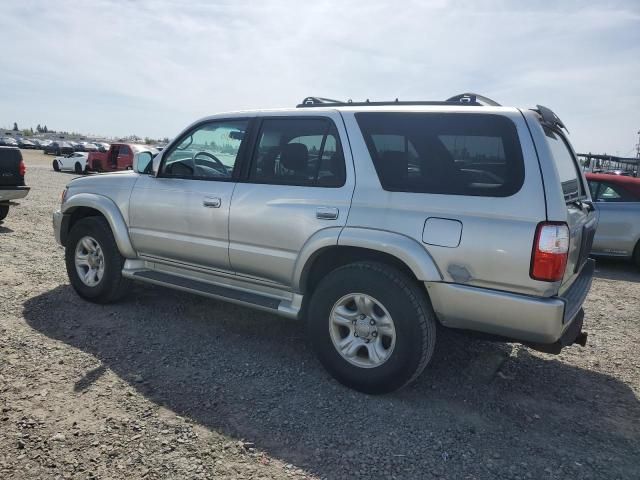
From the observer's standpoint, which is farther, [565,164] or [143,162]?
[143,162]

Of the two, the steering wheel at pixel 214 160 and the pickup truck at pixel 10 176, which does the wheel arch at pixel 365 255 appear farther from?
the pickup truck at pixel 10 176

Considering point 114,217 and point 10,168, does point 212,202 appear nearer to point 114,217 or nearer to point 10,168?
point 114,217

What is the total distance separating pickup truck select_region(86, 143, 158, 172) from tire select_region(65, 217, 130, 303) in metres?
18.5

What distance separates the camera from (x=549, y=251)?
9.02 feet

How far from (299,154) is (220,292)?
129 centimetres

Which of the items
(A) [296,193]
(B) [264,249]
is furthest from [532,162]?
(B) [264,249]

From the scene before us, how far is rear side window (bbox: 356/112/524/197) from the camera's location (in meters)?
2.95

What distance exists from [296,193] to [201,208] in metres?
0.93

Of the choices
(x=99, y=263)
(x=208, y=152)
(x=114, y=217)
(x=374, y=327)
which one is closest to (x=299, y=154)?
(x=208, y=152)

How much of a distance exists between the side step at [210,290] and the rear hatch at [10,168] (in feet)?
18.6

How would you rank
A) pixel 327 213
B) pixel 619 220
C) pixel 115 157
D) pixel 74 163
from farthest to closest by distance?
pixel 74 163 < pixel 115 157 < pixel 619 220 < pixel 327 213

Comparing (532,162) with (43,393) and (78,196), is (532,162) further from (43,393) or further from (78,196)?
(78,196)

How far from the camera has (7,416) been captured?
115 inches

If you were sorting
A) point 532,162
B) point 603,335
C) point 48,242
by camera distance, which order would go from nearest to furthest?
point 532,162, point 603,335, point 48,242
